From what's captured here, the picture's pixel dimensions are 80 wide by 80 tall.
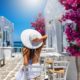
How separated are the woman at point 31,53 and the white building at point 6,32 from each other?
27.3 feet

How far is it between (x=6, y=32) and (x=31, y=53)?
10103mm

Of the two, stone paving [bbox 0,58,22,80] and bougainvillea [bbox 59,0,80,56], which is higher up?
bougainvillea [bbox 59,0,80,56]

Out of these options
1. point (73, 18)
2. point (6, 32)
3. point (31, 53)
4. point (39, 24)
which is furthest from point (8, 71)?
point (6, 32)

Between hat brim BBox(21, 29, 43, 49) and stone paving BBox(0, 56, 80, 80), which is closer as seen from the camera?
hat brim BBox(21, 29, 43, 49)

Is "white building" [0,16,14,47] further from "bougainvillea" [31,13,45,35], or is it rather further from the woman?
the woman

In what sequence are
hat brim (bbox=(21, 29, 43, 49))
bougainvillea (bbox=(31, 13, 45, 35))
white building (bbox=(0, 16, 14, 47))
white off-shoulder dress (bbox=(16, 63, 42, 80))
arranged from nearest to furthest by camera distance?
white off-shoulder dress (bbox=(16, 63, 42, 80)) < hat brim (bbox=(21, 29, 43, 49)) < bougainvillea (bbox=(31, 13, 45, 35)) < white building (bbox=(0, 16, 14, 47))

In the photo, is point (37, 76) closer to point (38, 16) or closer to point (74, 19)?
point (74, 19)

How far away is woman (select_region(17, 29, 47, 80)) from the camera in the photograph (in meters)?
3.43

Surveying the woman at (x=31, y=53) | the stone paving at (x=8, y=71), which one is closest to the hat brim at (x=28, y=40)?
the woman at (x=31, y=53)

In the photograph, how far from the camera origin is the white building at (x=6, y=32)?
39.6 feet

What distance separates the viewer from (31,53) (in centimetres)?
354

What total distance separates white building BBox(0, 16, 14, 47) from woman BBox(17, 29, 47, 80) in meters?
8.31

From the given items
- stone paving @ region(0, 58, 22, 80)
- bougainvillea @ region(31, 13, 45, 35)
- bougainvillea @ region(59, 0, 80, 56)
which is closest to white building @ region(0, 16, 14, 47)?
bougainvillea @ region(31, 13, 45, 35)

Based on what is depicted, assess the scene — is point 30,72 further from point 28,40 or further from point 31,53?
point 28,40
